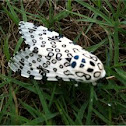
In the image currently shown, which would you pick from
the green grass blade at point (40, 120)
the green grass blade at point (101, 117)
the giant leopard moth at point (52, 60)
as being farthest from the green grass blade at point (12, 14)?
the green grass blade at point (101, 117)

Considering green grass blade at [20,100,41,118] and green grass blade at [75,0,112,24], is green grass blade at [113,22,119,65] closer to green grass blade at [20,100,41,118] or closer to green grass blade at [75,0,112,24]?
green grass blade at [75,0,112,24]

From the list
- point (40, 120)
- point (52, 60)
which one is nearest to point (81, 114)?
point (40, 120)

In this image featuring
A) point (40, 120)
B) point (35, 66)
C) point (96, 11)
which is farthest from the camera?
point (96, 11)

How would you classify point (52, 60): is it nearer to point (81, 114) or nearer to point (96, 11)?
point (81, 114)

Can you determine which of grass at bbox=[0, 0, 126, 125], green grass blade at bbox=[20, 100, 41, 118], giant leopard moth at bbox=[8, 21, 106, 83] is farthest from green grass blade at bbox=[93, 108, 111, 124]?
green grass blade at bbox=[20, 100, 41, 118]

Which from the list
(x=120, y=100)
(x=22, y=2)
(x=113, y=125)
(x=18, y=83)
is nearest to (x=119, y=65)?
(x=120, y=100)

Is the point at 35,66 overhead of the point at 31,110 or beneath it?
overhead

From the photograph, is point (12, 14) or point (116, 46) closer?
point (116, 46)
